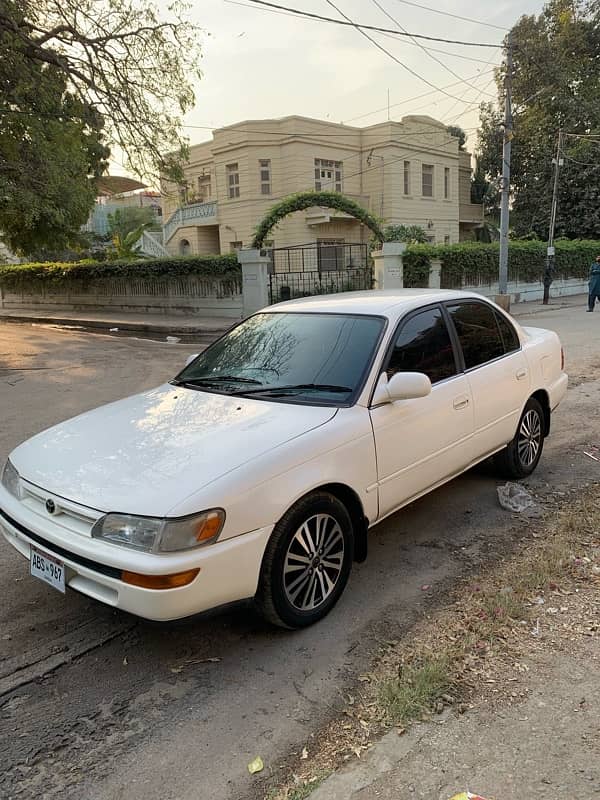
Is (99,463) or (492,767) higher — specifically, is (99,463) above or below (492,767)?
above

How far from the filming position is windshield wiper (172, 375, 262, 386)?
12.7ft

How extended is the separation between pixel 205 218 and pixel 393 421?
28.7m

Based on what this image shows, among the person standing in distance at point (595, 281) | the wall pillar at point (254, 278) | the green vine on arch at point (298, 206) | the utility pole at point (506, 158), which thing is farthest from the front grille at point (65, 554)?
the person standing in distance at point (595, 281)

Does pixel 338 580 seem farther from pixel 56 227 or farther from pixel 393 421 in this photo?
pixel 56 227

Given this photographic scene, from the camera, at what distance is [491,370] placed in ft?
14.9

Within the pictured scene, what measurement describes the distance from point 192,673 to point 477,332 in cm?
304

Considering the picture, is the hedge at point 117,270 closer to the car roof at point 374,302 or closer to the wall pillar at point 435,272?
the wall pillar at point 435,272

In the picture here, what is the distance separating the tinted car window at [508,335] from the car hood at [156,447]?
6.98 feet

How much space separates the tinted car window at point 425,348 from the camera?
3.87 metres

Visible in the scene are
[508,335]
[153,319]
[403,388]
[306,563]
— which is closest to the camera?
[306,563]

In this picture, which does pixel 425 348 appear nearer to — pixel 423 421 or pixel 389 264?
pixel 423 421

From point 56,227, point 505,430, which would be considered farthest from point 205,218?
point 505,430

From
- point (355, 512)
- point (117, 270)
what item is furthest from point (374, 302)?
point (117, 270)

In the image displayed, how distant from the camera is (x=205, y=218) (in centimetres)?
3038
